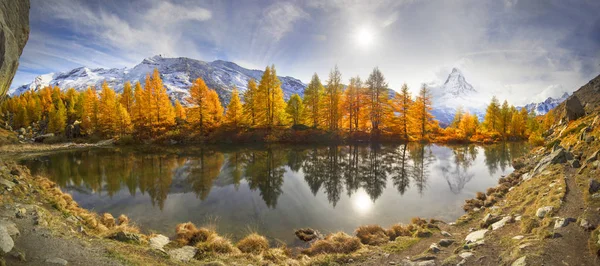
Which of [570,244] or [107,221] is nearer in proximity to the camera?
[570,244]

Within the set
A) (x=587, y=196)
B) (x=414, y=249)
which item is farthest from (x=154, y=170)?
(x=587, y=196)

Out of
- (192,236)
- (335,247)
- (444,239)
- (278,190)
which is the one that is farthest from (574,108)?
(192,236)

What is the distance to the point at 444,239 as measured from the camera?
27.6ft

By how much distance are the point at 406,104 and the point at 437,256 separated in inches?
1917

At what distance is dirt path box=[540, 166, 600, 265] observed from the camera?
210 inches

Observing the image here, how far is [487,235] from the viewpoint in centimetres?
801

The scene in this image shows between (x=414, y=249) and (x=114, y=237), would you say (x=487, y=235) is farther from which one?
(x=114, y=237)

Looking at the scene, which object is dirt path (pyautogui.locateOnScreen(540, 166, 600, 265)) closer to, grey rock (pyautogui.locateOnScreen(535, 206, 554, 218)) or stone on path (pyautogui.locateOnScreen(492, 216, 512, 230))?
grey rock (pyautogui.locateOnScreen(535, 206, 554, 218))

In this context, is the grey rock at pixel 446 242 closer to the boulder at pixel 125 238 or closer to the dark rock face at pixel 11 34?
the boulder at pixel 125 238

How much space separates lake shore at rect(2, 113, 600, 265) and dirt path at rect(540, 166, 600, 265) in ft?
0.05

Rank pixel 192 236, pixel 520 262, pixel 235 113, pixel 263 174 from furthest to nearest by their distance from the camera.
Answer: pixel 235 113
pixel 263 174
pixel 192 236
pixel 520 262

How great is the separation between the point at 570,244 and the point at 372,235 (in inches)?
221

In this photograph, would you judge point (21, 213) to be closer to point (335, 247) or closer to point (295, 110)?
point (335, 247)

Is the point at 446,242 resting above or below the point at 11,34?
below
